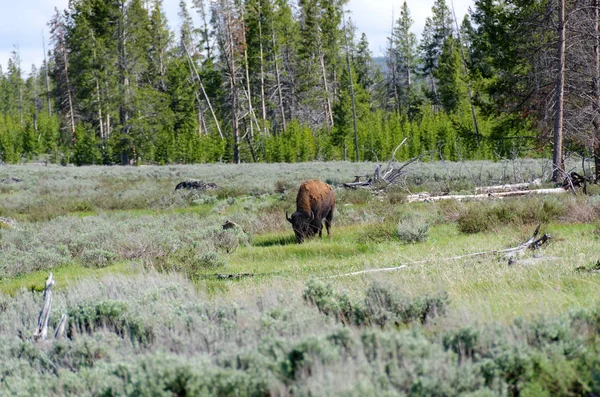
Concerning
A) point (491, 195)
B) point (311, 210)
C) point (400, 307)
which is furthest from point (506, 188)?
point (400, 307)

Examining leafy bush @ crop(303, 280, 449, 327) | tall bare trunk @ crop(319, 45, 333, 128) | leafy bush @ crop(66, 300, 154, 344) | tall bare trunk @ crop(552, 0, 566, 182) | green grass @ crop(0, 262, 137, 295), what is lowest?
green grass @ crop(0, 262, 137, 295)

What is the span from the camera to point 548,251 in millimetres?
9617

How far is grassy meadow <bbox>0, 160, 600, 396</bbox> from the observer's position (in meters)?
4.05

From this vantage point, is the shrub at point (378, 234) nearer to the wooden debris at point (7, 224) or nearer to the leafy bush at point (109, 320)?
the leafy bush at point (109, 320)

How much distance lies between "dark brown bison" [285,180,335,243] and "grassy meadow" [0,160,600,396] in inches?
19.1

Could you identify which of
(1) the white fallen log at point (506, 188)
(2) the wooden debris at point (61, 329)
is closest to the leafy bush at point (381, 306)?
(2) the wooden debris at point (61, 329)

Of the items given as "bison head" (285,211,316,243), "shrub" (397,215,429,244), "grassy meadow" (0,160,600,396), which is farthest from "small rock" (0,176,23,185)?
"shrub" (397,215,429,244)

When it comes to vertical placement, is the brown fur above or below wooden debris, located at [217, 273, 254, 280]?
above

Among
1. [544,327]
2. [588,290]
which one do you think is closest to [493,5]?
[588,290]

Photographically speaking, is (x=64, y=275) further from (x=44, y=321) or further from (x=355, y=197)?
(x=355, y=197)

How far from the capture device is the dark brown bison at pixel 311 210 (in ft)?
44.9

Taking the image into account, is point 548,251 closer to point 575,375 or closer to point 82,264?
point 575,375

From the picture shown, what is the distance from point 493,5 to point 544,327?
35832 millimetres

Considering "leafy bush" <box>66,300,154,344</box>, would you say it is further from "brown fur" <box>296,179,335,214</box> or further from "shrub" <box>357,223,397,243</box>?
"brown fur" <box>296,179,335,214</box>
